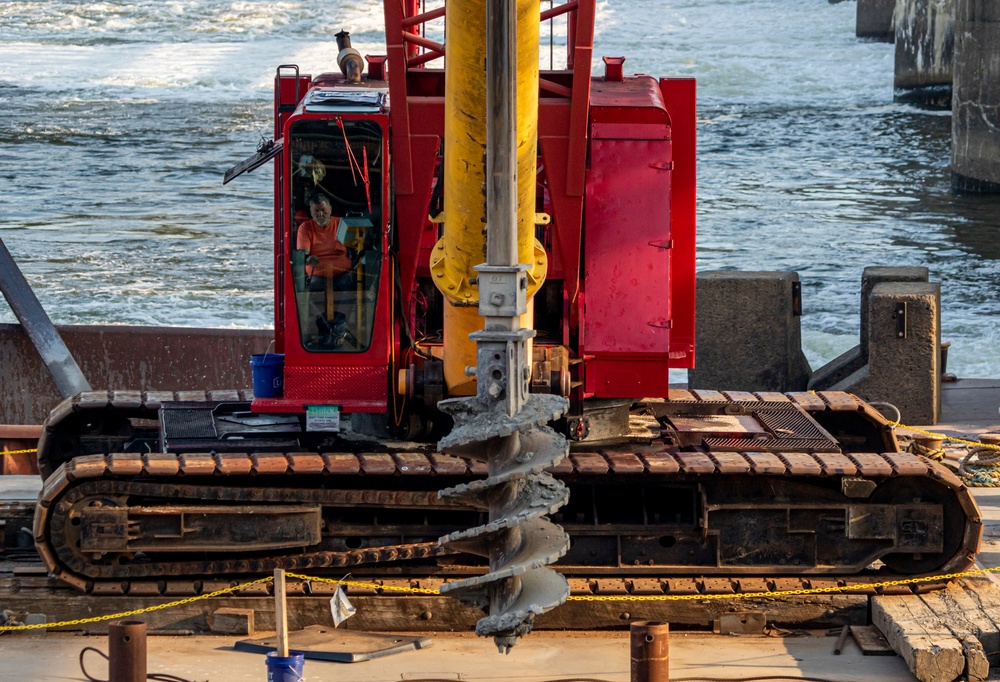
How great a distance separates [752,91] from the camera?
43406 mm

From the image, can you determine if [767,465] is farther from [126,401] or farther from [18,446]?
[18,446]

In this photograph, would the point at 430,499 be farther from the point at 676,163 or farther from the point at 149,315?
the point at 149,315

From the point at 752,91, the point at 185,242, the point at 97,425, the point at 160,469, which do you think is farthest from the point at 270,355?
the point at 752,91

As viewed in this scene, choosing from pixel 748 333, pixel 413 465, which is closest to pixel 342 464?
pixel 413 465

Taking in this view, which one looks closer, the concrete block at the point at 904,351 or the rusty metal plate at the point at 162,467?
the rusty metal plate at the point at 162,467

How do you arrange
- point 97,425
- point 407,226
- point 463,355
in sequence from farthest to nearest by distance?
point 97,425, point 407,226, point 463,355

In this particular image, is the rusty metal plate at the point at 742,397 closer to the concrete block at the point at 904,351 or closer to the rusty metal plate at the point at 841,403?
the rusty metal plate at the point at 841,403

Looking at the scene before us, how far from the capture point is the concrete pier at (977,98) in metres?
28.3

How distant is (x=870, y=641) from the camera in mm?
8750

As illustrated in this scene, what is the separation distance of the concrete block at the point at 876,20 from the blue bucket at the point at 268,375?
45.5 meters

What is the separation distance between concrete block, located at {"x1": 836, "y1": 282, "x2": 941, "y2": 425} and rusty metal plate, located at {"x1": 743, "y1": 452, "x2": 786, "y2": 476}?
4133mm

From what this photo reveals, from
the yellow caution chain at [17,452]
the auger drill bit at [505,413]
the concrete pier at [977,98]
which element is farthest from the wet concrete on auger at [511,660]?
the concrete pier at [977,98]

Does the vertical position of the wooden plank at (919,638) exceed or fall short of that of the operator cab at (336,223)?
A: it falls short

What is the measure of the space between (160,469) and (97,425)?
2059 mm
